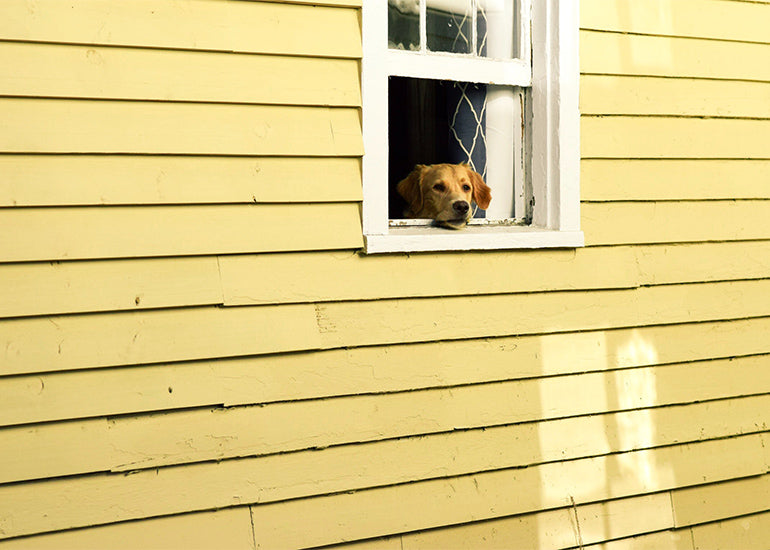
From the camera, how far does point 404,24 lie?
3.20 metres

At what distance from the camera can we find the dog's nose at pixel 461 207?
127 inches

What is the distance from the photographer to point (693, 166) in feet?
11.9

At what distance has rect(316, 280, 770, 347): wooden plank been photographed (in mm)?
3018

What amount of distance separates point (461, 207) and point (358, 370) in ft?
2.47

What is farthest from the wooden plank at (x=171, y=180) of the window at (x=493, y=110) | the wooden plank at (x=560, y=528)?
the wooden plank at (x=560, y=528)

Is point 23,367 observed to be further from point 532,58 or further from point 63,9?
point 532,58

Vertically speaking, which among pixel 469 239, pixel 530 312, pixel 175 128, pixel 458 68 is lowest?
pixel 530 312

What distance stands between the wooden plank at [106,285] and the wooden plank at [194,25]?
27.8 inches

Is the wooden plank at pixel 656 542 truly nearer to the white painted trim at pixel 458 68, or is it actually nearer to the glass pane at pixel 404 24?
the white painted trim at pixel 458 68

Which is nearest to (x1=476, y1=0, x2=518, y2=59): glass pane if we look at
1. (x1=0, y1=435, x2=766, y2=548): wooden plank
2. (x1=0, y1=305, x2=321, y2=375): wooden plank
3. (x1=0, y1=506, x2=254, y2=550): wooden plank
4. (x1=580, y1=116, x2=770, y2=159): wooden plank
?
(x1=580, y1=116, x2=770, y2=159): wooden plank

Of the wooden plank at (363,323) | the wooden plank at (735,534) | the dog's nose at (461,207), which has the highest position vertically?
the dog's nose at (461,207)

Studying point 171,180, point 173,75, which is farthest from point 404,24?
point 171,180

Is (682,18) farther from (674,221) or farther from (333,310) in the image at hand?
(333,310)

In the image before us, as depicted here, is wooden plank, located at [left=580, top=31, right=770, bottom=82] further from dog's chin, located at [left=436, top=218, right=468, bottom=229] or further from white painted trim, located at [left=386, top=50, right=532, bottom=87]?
dog's chin, located at [left=436, top=218, right=468, bottom=229]
